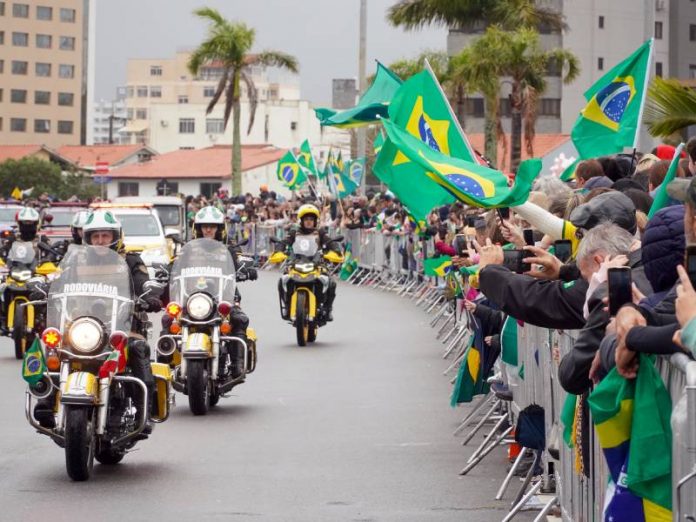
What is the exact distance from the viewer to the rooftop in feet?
366

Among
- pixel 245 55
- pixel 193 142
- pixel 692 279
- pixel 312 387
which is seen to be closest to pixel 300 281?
pixel 312 387

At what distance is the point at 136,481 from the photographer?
10.2 m

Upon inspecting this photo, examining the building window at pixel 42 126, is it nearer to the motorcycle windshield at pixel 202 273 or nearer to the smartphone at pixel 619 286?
the motorcycle windshield at pixel 202 273

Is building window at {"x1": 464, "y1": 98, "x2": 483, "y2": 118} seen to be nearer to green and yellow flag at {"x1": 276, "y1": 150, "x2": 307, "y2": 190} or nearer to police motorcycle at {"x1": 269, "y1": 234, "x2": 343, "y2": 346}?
green and yellow flag at {"x1": 276, "y1": 150, "x2": 307, "y2": 190}

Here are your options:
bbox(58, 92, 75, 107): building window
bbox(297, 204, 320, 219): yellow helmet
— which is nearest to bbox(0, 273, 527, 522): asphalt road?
bbox(297, 204, 320, 219): yellow helmet

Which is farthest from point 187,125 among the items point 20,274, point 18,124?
point 20,274

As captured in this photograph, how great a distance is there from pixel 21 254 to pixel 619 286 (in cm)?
1509

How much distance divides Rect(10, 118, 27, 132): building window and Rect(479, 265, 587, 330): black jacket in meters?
147

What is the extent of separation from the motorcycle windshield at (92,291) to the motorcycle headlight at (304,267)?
9858mm

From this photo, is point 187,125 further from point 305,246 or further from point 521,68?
point 305,246

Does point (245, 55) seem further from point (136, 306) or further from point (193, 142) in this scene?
point (193, 142)

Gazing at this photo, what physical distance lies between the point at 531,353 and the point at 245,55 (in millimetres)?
55605

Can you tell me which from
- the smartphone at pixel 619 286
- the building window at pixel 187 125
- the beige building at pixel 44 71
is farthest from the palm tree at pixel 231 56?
the beige building at pixel 44 71

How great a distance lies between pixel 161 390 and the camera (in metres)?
10.8
